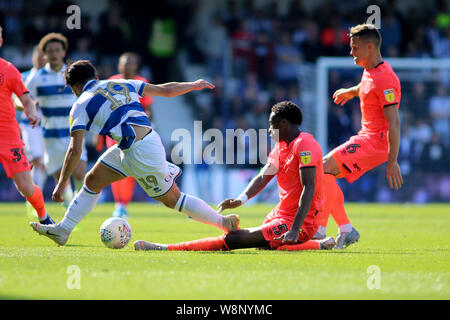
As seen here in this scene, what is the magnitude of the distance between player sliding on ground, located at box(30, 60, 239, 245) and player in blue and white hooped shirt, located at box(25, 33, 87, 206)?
10.6 feet

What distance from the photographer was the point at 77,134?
652 cm

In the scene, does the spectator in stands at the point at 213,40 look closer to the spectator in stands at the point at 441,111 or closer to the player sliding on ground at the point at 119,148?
the spectator in stands at the point at 441,111

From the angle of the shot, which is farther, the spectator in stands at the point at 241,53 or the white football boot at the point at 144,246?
the spectator in stands at the point at 241,53

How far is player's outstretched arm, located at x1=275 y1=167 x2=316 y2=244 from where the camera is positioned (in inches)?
246

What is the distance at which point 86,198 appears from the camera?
6922 millimetres

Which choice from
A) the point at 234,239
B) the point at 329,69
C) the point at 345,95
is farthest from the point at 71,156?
the point at 329,69

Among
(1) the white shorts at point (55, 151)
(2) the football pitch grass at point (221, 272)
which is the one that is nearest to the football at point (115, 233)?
(2) the football pitch grass at point (221, 272)

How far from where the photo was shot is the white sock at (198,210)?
684cm

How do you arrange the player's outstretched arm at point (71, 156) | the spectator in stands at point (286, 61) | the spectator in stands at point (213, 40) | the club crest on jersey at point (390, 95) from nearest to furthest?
the player's outstretched arm at point (71, 156)
the club crest on jersey at point (390, 95)
the spectator in stands at point (286, 61)
the spectator in stands at point (213, 40)

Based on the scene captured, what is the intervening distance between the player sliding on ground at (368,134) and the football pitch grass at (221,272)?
0.46m

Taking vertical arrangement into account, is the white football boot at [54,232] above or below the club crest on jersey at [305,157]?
below

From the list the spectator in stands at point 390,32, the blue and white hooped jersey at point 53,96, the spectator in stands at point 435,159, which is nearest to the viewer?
the blue and white hooped jersey at point 53,96

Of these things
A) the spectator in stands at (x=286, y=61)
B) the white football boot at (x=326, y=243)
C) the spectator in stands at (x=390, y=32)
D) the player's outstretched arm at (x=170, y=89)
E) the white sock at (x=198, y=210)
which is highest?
the spectator in stands at (x=390, y=32)

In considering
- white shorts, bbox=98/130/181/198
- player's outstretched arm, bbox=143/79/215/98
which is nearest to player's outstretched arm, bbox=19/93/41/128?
white shorts, bbox=98/130/181/198
